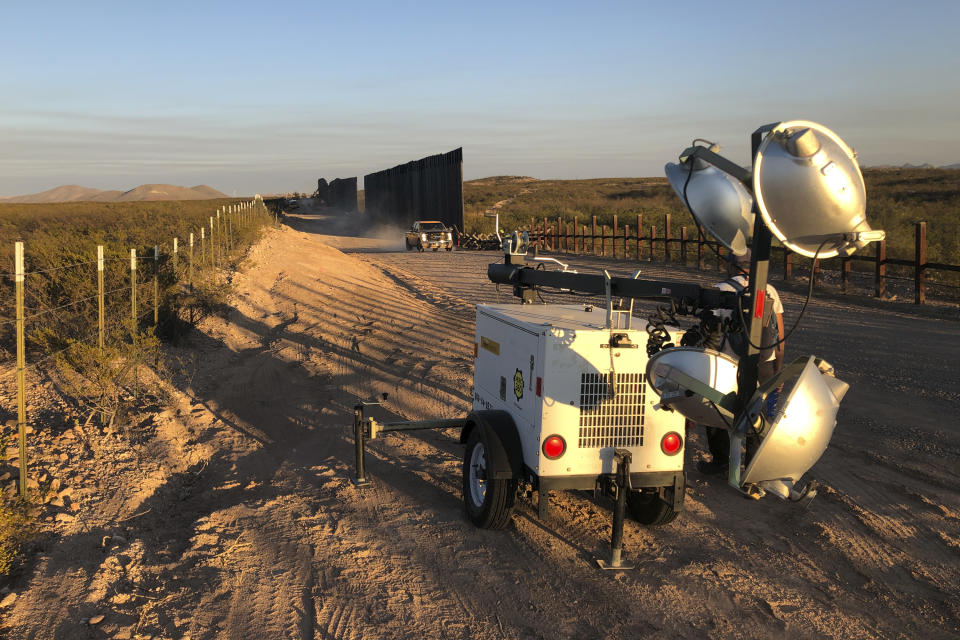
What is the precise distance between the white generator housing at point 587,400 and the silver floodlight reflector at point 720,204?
3.01ft

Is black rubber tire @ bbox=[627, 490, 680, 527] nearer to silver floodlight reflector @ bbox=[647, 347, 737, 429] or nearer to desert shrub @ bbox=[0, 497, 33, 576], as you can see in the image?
silver floodlight reflector @ bbox=[647, 347, 737, 429]

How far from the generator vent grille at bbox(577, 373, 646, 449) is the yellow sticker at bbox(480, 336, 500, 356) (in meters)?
1.11

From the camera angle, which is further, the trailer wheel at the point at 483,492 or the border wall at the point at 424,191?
the border wall at the point at 424,191

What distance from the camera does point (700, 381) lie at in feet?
12.6

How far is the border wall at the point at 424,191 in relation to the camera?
136ft

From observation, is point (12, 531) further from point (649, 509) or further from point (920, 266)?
point (920, 266)

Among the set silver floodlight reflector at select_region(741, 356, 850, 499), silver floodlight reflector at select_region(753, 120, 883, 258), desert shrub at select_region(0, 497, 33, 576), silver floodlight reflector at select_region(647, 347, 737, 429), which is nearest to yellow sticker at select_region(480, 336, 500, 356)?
silver floodlight reflector at select_region(647, 347, 737, 429)

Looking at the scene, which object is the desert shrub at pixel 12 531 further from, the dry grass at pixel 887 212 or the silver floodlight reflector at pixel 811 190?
the dry grass at pixel 887 212

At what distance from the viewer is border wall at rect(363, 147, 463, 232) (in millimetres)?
41531

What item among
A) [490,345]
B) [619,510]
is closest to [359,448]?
[490,345]

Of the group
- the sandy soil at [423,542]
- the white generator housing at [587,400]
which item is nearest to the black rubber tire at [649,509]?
the sandy soil at [423,542]

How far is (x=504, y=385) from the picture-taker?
224 inches

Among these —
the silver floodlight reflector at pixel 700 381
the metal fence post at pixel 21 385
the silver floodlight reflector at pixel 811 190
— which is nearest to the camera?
the silver floodlight reflector at pixel 811 190

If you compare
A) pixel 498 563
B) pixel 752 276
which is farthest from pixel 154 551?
pixel 752 276
